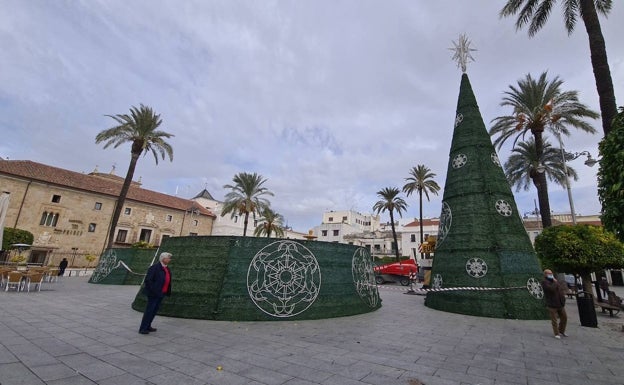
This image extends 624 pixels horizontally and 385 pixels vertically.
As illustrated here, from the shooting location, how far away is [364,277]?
9.64m

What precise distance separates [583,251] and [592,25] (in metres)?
8.56

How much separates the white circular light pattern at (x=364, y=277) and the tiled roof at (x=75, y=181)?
103ft

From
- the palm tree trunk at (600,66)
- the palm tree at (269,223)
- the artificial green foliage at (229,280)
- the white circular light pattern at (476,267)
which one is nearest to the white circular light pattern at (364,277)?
the artificial green foliage at (229,280)

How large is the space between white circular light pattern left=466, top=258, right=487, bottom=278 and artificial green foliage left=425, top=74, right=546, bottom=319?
1.1 inches

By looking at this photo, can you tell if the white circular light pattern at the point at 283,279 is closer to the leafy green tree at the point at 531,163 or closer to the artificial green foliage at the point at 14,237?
the leafy green tree at the point at 531,163

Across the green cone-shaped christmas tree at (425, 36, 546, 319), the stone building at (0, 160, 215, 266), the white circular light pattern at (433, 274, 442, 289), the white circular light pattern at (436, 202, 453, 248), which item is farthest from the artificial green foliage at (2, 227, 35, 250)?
the green cone-shaped christmas tree at (425, 36, 546, 319)

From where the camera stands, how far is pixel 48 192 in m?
31.3

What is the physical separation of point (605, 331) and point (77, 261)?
42.6 meters

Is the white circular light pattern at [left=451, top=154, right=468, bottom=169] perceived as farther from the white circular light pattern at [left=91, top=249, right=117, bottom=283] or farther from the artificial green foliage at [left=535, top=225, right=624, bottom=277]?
the white circular light pattern at [left=91, top=249, right=117, bottom=283]

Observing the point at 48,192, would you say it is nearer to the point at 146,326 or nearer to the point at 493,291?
the point at 146,326

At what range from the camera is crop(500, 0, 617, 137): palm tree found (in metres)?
8.38

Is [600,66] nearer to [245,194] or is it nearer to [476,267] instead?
[476,267]

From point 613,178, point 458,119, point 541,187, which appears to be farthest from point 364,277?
point 541,187

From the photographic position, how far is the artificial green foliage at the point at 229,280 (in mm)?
7187
